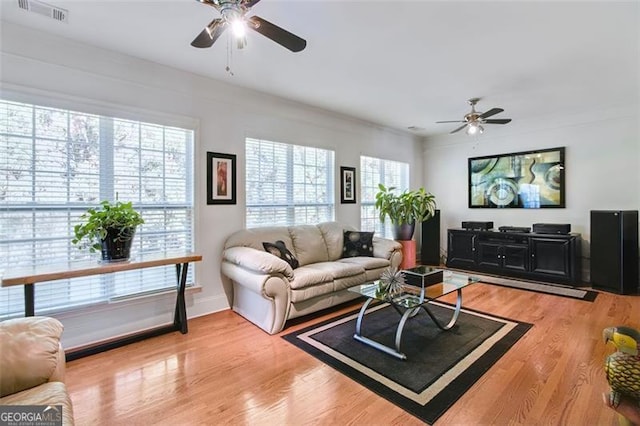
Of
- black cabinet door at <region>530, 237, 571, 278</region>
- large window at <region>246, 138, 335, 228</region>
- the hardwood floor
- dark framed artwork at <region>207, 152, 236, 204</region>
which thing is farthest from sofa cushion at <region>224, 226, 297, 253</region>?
black cabinet door at <region>530, 237, 571, 278</region>

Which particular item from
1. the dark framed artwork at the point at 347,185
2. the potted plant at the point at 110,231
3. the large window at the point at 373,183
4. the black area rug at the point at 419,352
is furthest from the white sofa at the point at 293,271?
the large window at the point at 373,183

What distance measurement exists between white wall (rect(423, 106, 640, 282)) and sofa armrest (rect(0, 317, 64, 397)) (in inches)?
242

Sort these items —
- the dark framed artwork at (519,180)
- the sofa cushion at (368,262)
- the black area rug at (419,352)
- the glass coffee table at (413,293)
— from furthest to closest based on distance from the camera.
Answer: the dark framed artwork at (519,180)
the sofa cushion at (368,262)
the glass coffee table at (413,293)
the black area rug at (419,352)

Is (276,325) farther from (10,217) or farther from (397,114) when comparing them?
(397,114)

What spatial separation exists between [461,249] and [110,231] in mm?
5230

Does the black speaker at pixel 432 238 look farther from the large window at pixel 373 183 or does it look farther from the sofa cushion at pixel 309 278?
the sofa cushion at pixel 309 278

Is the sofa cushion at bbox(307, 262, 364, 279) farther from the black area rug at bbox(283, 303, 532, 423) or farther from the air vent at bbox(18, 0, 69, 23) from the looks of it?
the air vent at bbox(18, 0, 69, 23)

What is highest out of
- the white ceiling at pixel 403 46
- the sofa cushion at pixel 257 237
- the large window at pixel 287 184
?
the white ceiling at pixel 403 46

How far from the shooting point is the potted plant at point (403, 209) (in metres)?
5.17

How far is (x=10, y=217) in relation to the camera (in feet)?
7.96

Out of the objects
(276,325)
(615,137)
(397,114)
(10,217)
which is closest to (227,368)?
(276,325)

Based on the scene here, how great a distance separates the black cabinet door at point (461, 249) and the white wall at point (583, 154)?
660 millimetres

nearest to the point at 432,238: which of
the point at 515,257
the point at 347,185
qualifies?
the point at 515,257

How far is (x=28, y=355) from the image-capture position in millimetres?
1271
